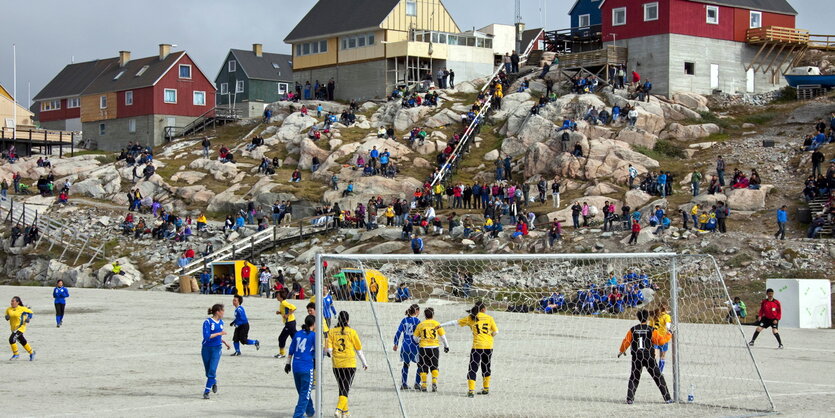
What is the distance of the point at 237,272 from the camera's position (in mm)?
41688

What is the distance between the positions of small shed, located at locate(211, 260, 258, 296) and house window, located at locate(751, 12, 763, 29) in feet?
109

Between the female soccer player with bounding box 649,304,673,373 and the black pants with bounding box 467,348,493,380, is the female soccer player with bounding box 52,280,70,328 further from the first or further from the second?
the female soccer player with bounding box 649,304,673,373

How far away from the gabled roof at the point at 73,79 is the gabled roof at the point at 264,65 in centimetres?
1136

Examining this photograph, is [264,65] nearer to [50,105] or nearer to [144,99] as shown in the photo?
[144,99]

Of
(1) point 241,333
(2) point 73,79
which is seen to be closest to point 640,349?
(1) point 241,333

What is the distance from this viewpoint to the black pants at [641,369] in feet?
56.7

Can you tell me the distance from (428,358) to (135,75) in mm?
67634

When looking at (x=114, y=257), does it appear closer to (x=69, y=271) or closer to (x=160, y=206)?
(x=69, y=271)

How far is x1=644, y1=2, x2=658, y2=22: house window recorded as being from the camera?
186 feet

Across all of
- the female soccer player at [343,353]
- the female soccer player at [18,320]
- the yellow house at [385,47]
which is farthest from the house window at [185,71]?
the female soccer player at [343,353]

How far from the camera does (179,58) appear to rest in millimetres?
79812

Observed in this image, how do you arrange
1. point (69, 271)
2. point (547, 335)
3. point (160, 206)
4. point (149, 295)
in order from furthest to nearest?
point (160, 206) < point (69, 271) < point (149, 295) < point (547, 335)

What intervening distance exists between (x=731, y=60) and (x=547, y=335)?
125ft

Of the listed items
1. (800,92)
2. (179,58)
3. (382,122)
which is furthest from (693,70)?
(179,58)
